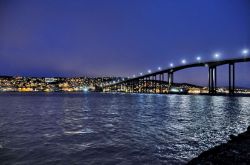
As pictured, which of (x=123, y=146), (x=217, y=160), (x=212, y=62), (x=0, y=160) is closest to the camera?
(x=217, y=160)

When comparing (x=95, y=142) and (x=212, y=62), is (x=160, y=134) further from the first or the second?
(x=212, y=62)

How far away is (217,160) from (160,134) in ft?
43.7

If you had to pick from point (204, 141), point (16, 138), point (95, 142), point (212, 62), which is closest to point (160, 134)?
point (204, 141)

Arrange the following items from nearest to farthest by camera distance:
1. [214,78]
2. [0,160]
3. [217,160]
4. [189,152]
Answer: [217,160]
[0,160]
[189,152]
[214,78]

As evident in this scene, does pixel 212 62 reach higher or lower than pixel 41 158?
higher

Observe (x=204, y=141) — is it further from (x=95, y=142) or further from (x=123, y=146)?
(x=95, y=142)

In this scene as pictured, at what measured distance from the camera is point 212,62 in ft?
403

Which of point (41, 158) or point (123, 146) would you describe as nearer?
point (41, 158)

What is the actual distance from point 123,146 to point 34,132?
30.6 feet

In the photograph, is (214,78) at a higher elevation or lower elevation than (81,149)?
Result: higher

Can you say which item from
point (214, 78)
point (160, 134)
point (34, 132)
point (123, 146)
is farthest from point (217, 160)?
point (214, 78)

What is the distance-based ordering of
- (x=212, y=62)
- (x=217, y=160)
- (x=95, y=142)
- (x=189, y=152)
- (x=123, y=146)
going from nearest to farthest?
(x=217, y=160)
(x=189, y=152)
(x=123, y=146)
(x=95, y=142)
(x=212, y=62)

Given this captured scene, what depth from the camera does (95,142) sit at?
68.8 ft

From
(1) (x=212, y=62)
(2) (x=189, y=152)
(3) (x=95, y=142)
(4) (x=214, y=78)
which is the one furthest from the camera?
(4) (x=214, y=78)
